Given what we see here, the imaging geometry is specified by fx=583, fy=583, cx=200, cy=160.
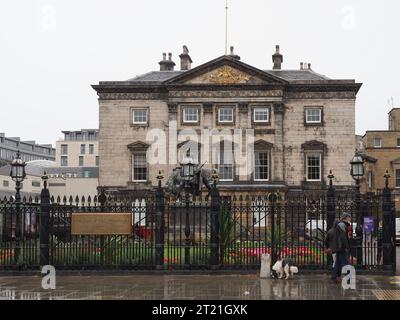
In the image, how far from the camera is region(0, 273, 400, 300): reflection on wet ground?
13266 millimetres

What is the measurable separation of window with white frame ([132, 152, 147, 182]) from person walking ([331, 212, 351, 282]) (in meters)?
35.7

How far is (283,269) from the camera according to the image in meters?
16.3

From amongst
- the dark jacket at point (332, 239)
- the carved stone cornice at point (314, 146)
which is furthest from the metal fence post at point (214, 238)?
the carved stone cornice at point (314, 146)

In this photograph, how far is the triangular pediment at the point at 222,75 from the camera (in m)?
49.8

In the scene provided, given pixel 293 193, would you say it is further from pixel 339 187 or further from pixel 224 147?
pixel 224 147

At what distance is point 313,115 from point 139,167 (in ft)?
51.1

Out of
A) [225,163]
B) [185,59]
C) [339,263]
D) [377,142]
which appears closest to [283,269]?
[339,263]

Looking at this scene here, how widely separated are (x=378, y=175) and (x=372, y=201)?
48.9 metres

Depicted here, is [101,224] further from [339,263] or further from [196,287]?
[339,263]

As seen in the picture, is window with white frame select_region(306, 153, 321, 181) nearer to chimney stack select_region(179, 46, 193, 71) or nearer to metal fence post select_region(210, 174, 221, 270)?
chimney stack select_region(179, 46, 193, 71)

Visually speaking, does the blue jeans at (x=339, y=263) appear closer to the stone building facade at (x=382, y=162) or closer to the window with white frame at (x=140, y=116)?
the window with white frame at (x=140, y=116)

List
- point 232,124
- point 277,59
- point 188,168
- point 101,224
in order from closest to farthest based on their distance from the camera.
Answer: point 101,224 < point 188,168 < point 232,124 < point 277,59

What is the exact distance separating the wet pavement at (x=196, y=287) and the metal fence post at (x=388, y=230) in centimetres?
64

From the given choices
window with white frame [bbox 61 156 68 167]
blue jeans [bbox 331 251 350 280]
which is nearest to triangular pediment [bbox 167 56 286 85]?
blue jeans [bbox 331 251 350 280]
